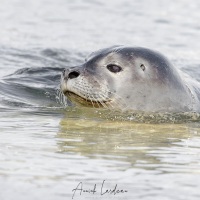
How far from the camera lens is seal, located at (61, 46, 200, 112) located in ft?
19.8

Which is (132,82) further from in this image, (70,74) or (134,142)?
(134,142)

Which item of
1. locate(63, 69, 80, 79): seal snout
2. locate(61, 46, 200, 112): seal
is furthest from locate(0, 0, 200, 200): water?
locate(63, 69, 80, 79): seal snout

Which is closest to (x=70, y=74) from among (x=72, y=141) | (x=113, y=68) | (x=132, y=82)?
(x=113, y=68)

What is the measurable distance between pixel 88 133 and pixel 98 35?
23.1 feet

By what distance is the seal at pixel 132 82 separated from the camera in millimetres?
6047

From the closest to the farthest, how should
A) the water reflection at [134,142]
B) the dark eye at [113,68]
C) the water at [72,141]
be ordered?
the water at [72,141], the water reflection at [134,142], the dark eye at [113,68]

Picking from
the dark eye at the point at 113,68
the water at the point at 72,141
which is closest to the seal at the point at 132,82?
the dark eye at the point at 113,68

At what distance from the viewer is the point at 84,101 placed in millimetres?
6070

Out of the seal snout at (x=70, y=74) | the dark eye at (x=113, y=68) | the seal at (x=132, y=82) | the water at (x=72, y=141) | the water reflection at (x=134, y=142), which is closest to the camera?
the water at (x=72, y=141)

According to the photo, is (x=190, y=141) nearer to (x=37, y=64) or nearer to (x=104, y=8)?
(x=37, y=64)

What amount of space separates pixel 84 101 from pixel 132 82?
414 mm

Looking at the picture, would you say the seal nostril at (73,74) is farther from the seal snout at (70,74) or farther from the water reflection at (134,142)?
the water reflection at (134,142)

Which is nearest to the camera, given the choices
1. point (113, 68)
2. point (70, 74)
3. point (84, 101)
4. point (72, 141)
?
point (72, 141)

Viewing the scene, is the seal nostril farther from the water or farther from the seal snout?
the water
